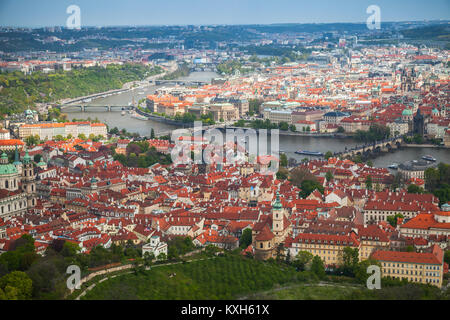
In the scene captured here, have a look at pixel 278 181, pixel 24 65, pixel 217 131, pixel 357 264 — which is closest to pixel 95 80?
pixel 24 65

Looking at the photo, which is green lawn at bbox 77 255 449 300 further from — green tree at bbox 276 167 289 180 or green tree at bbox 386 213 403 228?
green tree at bbox 276 167 289 180

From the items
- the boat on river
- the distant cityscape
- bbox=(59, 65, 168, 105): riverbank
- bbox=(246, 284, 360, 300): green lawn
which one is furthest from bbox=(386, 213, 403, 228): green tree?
bbox=(59, 65, 168, 105): riverbank

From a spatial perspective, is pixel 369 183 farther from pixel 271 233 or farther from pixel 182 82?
pixel 182 82

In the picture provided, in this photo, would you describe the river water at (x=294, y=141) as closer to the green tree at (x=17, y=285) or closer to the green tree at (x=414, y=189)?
the green tree at (x=414, y=189)

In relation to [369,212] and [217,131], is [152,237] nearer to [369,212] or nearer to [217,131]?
[369,212]

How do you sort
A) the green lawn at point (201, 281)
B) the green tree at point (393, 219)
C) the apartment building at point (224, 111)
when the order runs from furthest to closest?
the apartment building at point (224, 111) → the green tree at point (393, 219) → the green lawn at point (201, 281)

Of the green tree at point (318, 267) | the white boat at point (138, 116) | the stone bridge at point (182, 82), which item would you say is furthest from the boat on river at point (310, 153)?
the stone bridge at point (182, 82)
